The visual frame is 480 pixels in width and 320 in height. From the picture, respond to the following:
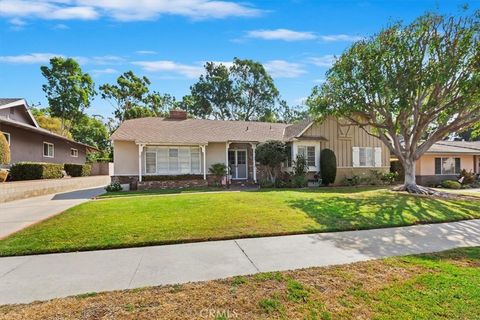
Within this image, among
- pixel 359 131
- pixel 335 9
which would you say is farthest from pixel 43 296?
pixel 359 131

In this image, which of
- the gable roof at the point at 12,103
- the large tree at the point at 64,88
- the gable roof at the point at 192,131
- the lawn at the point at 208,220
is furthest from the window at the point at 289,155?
the large tree at the point at 64,88

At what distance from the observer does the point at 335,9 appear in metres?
10.0

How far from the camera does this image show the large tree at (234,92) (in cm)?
4284

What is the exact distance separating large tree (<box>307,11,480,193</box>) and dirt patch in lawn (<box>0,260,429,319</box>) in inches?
503

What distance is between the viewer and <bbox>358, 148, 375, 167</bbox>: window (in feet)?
67.8

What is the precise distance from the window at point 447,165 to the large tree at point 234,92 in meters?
24.7

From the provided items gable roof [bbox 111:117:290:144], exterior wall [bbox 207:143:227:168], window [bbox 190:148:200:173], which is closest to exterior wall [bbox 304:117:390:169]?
Result: gable roof [bbox 111:117:290:144]

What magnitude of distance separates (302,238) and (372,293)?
2902 mm

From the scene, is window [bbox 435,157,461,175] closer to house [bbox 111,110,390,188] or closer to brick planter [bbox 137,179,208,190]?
house [bbox 111,110,390,188]

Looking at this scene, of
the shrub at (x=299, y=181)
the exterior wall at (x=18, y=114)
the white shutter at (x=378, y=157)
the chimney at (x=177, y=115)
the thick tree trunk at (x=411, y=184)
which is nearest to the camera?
the thick tree trunk at (x=411, y=184)

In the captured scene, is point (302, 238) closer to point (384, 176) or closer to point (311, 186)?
point (311, 186)

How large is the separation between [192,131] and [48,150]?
11466 millimetres

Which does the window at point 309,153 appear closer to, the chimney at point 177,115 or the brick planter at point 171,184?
the brick planter at point 171,184

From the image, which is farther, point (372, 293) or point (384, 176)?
point (384, 176)
